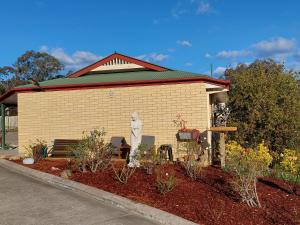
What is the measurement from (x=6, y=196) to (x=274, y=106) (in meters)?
11.1

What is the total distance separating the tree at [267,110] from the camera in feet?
49.8

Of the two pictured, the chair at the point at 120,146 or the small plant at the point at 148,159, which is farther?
the chair at the point at 120,146

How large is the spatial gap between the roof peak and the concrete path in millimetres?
8369

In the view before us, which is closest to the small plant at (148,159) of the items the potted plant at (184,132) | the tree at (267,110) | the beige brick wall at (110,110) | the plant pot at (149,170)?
the plant pot at (149,170)

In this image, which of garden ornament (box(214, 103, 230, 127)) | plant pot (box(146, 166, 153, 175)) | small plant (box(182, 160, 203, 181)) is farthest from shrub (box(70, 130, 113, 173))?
garden ornament (box(214, 103, 230, 127))

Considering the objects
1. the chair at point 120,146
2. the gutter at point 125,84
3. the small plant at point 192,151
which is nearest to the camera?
the small plant at point 192,151

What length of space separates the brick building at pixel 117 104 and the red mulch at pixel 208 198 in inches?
124

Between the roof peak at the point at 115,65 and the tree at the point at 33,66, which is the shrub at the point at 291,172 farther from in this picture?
the tree at the point at 33,66

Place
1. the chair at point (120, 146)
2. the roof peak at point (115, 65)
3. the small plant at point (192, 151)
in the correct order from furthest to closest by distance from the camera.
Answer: the roof peak at point (115, 65) → the chair at point (120, 146) → the small plant at point (192, 151)

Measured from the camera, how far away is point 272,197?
26.4 ft

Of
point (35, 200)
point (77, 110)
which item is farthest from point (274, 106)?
point (35, 200)

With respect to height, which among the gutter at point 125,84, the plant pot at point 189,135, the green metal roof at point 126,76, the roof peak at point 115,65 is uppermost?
the roof peak at point 115,65

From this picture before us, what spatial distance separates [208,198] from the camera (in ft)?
24.3

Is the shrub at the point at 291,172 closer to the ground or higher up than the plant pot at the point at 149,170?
closer to the ground
